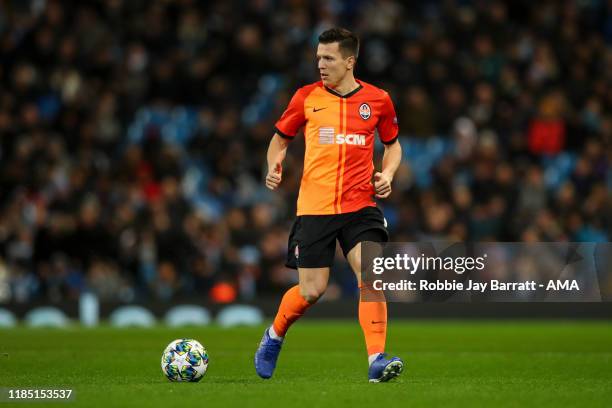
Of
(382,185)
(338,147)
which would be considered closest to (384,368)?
(382,185)

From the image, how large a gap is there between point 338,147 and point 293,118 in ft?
1.38

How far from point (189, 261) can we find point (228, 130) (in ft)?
8.56

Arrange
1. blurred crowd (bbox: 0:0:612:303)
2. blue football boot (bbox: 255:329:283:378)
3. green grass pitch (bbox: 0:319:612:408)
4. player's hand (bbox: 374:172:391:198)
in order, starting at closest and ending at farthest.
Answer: green grass pitch (bbox: 0:319:612:408) < player's hand (bbox: 374:172:391:198) < blue football boot (bbox: 255:329:283:378) < blurred crowd (bbox: 0:0:612:303)

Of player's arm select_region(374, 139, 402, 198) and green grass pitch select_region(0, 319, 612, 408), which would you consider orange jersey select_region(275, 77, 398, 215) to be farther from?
green grass pitch select_region(0, 319, 612, 408)

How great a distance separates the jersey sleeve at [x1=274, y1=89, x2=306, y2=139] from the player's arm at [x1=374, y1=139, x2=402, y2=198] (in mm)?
644

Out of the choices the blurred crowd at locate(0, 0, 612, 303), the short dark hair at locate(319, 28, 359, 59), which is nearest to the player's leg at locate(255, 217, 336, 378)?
the short dark hair at locate(319, 28, 359, 59)

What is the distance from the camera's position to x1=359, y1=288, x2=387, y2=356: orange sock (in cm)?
802

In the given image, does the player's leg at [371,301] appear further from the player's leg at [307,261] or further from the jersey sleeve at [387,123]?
the jersey sleeve at [387,123]

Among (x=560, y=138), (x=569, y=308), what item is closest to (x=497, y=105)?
(x=560, y=138)

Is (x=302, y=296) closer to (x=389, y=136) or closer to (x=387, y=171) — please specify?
(x=387, y=171)

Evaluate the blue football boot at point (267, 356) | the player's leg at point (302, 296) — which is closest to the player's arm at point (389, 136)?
the player's leg at point (302, 296)

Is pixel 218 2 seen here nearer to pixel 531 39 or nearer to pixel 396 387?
pixel 531 39

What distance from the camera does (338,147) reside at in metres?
8.25

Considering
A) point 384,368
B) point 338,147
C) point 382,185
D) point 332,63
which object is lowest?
point 384,368
